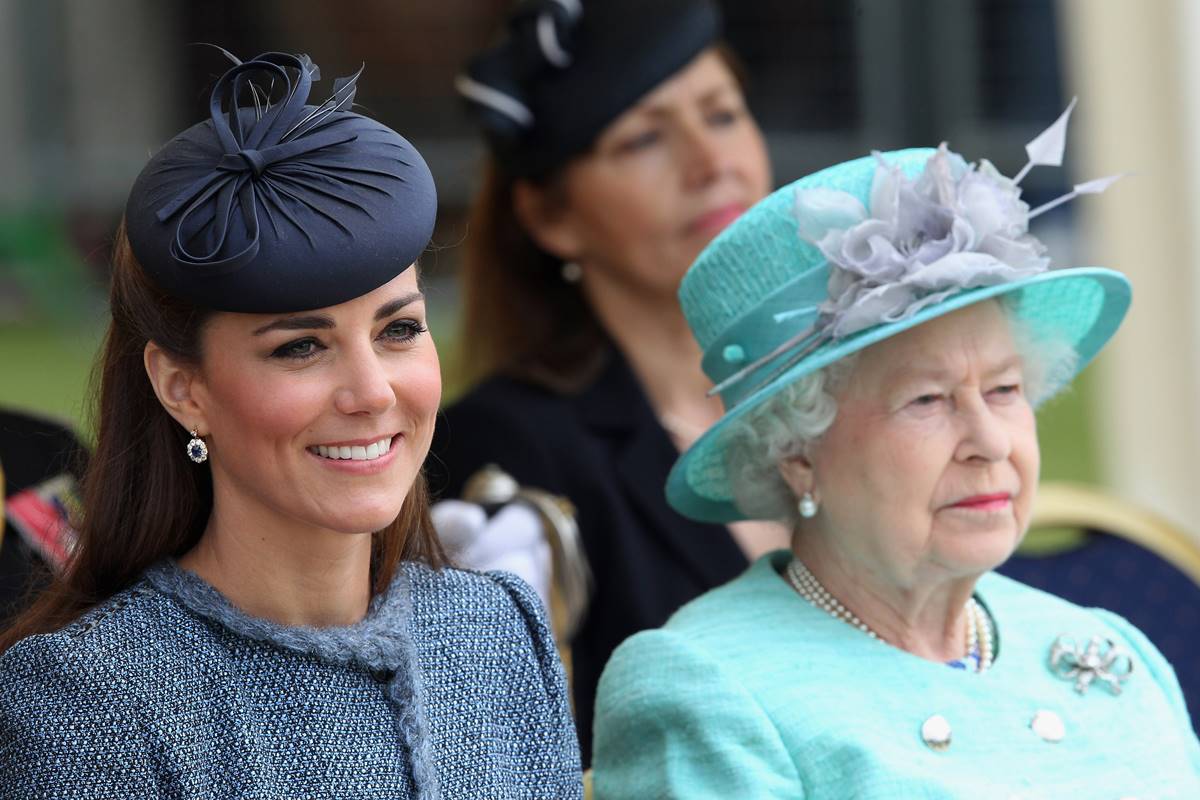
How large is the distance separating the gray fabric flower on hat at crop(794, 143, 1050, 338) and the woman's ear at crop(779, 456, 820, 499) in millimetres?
212

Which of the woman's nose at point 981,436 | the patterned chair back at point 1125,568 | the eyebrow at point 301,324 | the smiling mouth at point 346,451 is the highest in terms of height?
the eyebrow at point 301,324

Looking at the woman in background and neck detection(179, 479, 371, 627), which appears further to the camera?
the woman in background

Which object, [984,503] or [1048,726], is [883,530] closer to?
[984,503]

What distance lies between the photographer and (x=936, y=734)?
2.24m

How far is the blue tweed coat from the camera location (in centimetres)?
187

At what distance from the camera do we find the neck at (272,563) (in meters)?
2.00

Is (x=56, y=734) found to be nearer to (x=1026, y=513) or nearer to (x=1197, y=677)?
(x=1026, y=513)

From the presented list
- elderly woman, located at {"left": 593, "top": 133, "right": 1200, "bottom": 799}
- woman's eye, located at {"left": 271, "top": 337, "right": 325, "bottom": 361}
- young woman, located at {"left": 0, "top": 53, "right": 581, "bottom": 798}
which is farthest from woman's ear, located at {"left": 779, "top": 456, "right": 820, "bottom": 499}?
woman's eye, located at {"left": 271, "top": 337, "right": 325, "bottom": 361}

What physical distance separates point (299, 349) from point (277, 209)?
153 mm

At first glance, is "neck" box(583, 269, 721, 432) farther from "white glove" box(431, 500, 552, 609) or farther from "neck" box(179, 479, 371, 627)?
"neck" box(179, 479, 371, 627)

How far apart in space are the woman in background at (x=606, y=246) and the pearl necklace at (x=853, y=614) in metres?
0.85

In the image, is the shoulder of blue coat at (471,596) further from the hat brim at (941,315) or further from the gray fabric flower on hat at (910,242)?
the gray fabric flower on hat at (910,242)

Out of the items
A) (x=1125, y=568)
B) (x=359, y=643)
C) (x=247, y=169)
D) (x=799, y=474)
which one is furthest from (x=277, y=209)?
(x=1125, y=568)

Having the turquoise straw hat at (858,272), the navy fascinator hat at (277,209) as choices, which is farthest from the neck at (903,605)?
the navy fascinator hat at (277,209)
